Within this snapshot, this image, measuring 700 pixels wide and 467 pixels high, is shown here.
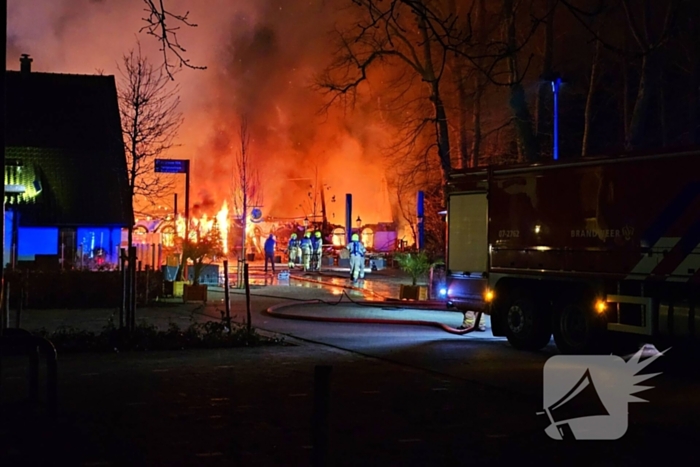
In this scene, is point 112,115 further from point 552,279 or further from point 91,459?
point 91,459

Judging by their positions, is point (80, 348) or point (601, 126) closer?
point (80, 348)

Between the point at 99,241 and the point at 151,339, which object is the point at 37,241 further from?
the point at 151,339

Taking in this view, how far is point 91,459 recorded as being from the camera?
20.5ft

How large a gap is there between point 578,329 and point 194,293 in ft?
36.0

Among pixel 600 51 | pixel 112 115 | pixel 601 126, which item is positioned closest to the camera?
pixel 600 51

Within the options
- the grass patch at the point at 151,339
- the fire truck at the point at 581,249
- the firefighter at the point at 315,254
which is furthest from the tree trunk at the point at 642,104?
the firefighter at the point at 315,254

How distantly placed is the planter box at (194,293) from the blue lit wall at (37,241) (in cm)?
912

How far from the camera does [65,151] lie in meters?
28.7

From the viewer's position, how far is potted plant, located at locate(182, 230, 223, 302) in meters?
20.5

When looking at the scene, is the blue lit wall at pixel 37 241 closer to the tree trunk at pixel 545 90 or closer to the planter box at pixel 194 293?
the planter box at pixel 194 293

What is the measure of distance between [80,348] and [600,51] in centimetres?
1833

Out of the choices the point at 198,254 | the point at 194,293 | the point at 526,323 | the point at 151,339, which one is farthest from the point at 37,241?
the point at 526,323

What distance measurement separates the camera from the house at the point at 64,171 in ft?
90.3

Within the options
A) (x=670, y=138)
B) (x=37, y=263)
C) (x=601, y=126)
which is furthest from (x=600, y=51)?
(x=37, y=263)
